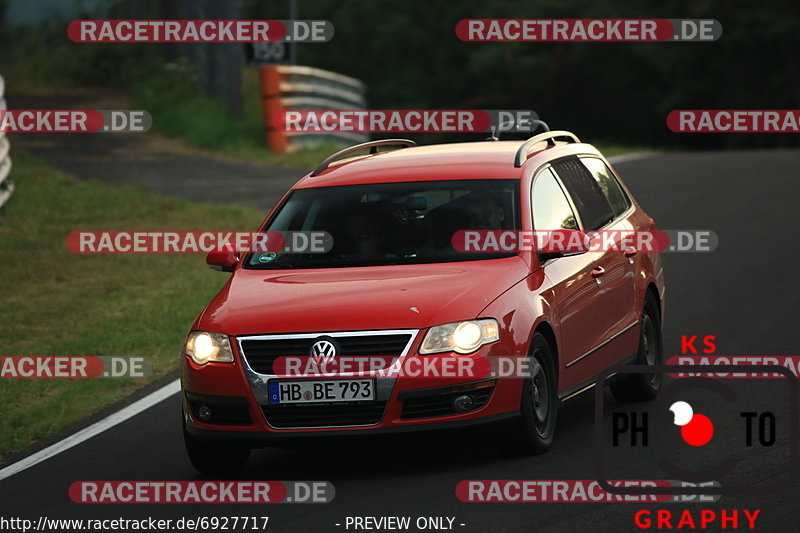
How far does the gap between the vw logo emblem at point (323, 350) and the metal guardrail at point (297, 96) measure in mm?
19290

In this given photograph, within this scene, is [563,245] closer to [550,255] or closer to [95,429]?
[550,255]

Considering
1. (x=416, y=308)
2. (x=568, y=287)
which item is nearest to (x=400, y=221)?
(x=568, y=287)

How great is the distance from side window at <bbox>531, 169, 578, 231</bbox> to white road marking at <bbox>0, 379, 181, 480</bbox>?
10.2 ft

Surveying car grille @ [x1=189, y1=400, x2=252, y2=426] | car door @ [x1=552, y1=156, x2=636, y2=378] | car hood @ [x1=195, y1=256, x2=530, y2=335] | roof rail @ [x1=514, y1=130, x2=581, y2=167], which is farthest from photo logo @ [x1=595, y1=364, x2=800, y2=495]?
car grille @ [x1=189, y1=400, x2=252, y2=426]

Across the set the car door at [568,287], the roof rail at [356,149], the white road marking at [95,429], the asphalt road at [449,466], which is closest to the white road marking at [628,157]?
the asphalt road at [449,466]

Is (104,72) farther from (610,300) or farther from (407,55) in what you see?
(407,55)

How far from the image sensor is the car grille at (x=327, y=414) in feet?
27.7

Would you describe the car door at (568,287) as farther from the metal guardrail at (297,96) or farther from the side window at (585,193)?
the metal guardrail at (297,96)

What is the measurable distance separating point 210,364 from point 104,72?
76.5 ft

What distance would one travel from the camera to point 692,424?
32.1ft

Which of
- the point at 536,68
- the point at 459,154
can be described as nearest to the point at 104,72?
the point at 459,154

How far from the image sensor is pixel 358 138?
3170cm

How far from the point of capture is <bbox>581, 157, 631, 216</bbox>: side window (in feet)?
36.7

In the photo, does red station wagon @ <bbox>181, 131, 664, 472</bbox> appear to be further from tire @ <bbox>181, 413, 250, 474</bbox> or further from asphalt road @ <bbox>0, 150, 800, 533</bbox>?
asphalt road @ <bbox>0, 150, 800, 533</bbox>
